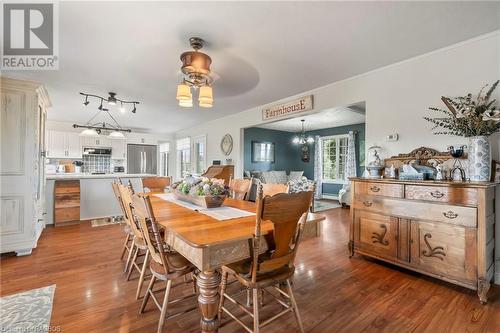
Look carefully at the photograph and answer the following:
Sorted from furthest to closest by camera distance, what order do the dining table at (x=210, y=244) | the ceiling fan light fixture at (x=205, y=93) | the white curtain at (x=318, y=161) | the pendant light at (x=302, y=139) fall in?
the white curtain at (x=318, y=161), the pendant light at (x=302, y=139), the ceiling fan light fixture at (x=205, y=93), the dining table at (x=210, y=244)

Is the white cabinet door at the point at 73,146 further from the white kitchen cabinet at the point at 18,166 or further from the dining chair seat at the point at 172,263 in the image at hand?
the dining chair seat at the point at 172,263

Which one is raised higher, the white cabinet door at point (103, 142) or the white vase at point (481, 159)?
the white cabinet door at point (103, 142)

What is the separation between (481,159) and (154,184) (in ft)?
13.2

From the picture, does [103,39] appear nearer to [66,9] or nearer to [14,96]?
[66,9]

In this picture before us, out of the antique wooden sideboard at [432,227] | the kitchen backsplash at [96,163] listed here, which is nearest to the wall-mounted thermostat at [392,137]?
the antique wooden sideboard at [432,227]

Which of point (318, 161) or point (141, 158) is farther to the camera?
point (141, 158)

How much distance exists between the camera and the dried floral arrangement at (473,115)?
2088 millimetres

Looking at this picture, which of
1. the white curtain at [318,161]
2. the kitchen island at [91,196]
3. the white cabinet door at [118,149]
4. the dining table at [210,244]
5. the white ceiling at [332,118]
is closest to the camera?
the dining table at [210,244]

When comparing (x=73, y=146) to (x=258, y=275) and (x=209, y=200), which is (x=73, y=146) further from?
(x=258, y=275)

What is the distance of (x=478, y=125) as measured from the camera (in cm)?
213

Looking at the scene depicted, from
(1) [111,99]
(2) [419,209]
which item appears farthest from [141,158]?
(2) [419,209]

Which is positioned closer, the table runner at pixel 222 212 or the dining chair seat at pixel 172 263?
the dining chair seat at pixel 172 263

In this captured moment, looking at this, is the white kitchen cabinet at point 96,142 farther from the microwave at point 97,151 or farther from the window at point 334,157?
the window at point 334,157
